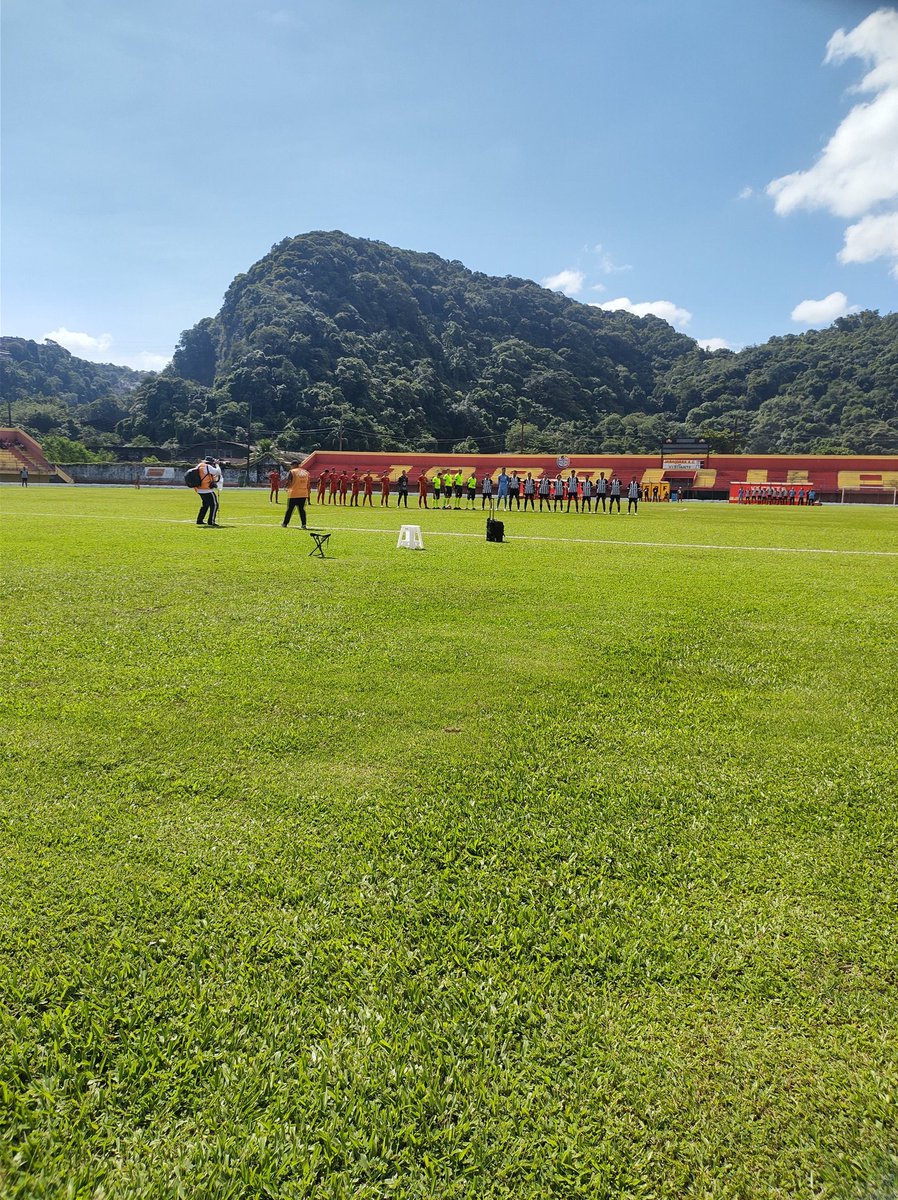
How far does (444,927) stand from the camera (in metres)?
2.38

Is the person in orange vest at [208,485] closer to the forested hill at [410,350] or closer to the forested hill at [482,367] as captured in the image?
the forested hill at [482,367]

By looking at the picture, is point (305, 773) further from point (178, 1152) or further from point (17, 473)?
point (17, 473)

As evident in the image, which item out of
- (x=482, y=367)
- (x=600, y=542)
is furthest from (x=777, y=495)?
(x=482, y=367)

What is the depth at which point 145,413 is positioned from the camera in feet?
359

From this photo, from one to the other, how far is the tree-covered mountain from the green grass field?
89.0 meters

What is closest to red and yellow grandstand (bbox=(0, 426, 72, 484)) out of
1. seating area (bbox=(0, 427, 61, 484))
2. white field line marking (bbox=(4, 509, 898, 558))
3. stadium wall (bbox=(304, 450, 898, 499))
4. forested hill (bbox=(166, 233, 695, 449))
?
seating area (bbox=(0, 427, 61, 484))

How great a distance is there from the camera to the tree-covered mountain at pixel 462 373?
11088 cm

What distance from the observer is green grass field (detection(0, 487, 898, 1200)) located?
5.36 ft

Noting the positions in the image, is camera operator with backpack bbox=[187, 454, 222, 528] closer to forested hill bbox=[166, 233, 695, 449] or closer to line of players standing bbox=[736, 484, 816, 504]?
line of players standing bbox=[736, 484, 816, 504]

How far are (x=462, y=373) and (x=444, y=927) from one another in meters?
161

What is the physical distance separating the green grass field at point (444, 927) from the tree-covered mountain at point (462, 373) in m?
89.0

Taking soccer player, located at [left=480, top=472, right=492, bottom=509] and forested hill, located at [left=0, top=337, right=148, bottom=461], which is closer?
soccer player, located at [left=480, top=472, right=492, bottom=509]

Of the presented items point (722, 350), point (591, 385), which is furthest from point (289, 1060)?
point (722, 350)

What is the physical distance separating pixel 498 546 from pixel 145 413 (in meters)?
112
